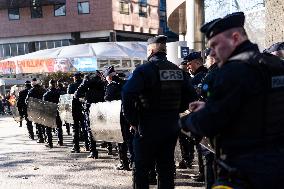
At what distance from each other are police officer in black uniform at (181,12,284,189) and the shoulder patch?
1668 millimetres

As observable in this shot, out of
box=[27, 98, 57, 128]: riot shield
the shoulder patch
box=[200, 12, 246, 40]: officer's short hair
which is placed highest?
box=[200, 12, 246, 40]: officer's short hair

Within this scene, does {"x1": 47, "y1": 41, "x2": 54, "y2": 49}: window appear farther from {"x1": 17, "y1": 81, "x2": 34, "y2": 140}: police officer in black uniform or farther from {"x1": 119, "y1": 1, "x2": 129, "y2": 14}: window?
{"x1": 17, "y1": 81, "x2": 34, "y2": 140}: police officer in black uniform

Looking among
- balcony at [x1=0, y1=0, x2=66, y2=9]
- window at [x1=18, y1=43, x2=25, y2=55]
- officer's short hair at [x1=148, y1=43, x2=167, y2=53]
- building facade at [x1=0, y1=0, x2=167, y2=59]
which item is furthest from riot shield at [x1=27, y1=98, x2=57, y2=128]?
window at [x1=18, y1=43, x2=25, y2=55]

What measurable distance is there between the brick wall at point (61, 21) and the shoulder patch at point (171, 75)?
1635 inches

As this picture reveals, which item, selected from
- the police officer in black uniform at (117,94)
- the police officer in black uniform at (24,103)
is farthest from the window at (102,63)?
the police officer in black uniform at (117,94)

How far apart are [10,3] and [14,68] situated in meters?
23.1

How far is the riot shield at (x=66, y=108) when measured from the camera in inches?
375

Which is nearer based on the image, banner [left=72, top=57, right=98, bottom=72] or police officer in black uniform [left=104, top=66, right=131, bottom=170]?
police officer in black uniform [left=104, top=66, right=131, bottom=170]

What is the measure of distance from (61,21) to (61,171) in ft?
135

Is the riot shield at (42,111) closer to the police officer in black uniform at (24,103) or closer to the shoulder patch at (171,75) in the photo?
the police officer in black uniform at (24,103)

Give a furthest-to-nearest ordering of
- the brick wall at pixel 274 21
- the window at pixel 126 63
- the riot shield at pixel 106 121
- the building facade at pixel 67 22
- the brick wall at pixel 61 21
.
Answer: the building facade at pixel 67 22 < the brick wall at pixel 61 21 < the window at pixel 126 63 < the brick wall at pixel 274 21 < the riot shield at pixel 106 121

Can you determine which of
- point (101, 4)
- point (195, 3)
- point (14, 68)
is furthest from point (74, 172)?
point (101, 4)

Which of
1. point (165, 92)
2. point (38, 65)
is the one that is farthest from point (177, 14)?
point (165, 92)

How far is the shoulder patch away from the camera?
162 inches
